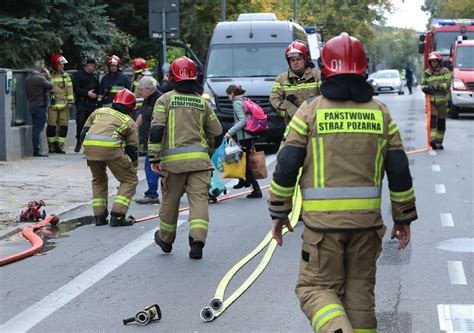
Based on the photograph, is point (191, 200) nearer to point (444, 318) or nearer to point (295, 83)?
point (295, 83)

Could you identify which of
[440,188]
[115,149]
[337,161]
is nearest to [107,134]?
[115,149]

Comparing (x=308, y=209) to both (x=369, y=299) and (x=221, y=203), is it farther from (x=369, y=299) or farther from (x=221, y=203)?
(x=221, y=203)

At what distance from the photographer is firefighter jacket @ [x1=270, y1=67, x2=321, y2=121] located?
11414mm

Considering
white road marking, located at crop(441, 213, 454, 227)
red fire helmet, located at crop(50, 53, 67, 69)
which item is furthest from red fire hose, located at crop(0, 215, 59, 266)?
red fire helmet, located at crop(50, 53, 67, 69)

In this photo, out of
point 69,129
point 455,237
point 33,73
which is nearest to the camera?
point 455,237

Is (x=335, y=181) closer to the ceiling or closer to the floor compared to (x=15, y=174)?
closer to the ceiling

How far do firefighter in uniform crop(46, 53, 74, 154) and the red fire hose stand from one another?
350 inches

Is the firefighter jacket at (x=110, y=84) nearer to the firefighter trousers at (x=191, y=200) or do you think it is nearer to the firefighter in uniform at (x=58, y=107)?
the firefighter in uniform at (x=58, y=107)

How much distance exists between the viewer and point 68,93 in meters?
21.2

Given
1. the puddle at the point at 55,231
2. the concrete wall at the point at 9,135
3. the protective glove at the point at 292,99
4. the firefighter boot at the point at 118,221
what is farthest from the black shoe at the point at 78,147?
the protective glove at the point at 292,99

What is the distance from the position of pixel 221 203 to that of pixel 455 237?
3910 mm

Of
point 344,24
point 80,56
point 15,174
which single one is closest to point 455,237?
point 15,174

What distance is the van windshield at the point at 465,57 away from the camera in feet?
106

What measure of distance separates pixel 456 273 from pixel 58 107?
43.7 feet
